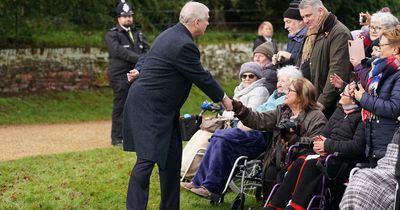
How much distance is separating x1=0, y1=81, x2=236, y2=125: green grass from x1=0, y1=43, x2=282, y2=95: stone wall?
0.21m

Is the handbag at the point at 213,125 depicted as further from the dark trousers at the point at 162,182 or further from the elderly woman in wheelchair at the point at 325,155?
the elderly woman in wheelchair at the point at 325,155

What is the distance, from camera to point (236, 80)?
20844mm

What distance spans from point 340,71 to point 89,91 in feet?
36.2

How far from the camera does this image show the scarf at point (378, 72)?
734cm

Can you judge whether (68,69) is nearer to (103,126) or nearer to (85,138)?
(103,126)

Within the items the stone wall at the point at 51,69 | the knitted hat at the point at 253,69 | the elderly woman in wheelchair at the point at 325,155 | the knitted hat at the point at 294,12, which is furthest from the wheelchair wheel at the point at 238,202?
the stone wall at the point at 51,69

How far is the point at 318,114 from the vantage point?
8.21 metres

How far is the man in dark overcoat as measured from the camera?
777cm

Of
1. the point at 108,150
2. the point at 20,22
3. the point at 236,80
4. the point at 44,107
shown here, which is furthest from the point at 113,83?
the point at 236,80

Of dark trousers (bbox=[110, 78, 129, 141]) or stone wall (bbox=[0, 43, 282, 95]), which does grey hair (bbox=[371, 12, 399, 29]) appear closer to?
dark trousers (bbox=[110, 78, 129, 141])

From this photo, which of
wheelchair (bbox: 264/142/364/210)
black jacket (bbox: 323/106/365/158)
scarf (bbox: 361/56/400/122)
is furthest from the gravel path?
scarf (bbox: 361/56/400/122)

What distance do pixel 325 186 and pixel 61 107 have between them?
1088 centimetres

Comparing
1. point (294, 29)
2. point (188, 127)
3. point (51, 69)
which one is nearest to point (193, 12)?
point (294, 29)

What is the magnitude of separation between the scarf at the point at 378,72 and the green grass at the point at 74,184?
2.10m
